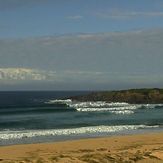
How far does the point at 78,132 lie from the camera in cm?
3062

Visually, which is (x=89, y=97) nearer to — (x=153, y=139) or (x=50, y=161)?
(x=153, y=139)

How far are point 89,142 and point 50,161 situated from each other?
310 inches

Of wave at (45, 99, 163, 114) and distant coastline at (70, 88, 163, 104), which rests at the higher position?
distant coastline at (70, 88, 163, 104)

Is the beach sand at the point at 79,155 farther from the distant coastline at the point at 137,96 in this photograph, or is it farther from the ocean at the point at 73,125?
the distant coastline at the point at 137,96

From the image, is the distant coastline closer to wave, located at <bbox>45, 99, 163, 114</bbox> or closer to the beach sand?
wave, located at <bbox>45, 99, 163, 114</bbox>

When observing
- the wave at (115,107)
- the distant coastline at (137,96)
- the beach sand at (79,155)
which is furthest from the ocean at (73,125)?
the distant coastline at (137,96)

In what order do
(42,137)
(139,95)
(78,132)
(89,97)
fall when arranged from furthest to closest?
(89,97) < (139,95) < (78,132) < (42,137)

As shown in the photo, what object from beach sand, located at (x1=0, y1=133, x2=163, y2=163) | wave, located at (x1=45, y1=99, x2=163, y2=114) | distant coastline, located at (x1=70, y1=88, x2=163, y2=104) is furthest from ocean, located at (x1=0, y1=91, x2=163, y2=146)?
distant coastline, located at (x1=70, y1=88, x2=163, y2=104)

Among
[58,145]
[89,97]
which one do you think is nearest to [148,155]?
[58,145]

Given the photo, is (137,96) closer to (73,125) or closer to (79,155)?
(73,125)

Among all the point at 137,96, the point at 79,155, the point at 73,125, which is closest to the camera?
the point at 79,155

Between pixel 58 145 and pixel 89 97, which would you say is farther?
pixel 89 97

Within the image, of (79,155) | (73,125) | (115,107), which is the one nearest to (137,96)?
(115,107)

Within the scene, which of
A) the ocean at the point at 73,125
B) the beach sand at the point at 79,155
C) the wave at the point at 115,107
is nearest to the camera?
the beach sand at the point at 79,155
